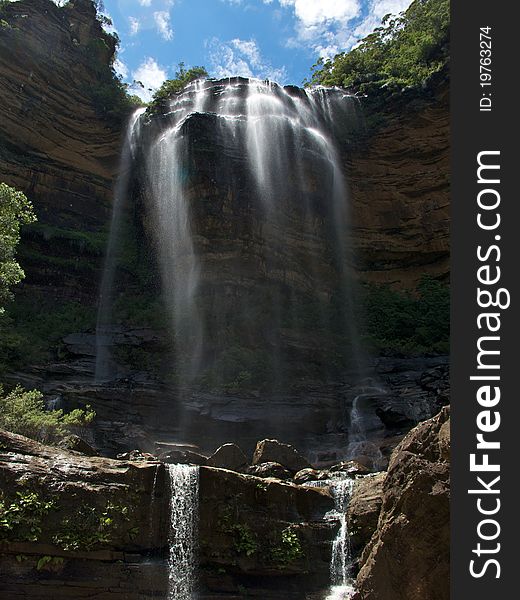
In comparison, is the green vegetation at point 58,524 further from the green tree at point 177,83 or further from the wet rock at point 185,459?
the green tree at point 177,83

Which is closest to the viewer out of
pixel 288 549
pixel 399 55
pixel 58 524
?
pixel 58 524

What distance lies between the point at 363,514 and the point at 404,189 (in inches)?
871

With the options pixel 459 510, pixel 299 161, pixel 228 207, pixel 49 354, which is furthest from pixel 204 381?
pixel 459 510

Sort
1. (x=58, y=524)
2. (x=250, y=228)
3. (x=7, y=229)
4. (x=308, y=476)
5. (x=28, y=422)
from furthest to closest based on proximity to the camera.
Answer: (x=250, y=228)
(x=7, y=229)
(x=308, y=476)
(x=28, y=422)
(x=58, y=524)

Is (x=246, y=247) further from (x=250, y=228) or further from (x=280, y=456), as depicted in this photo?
(x=280, y=456)

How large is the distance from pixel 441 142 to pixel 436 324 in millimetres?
10307

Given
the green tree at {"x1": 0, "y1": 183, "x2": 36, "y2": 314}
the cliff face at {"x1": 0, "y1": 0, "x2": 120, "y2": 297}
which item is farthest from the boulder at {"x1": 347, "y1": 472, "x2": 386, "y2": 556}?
the cliff face at {"x1": 0, "y1": 0, "x2": 120, "y2": 297}

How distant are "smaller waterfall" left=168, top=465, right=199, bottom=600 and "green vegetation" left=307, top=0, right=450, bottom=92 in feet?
87.4

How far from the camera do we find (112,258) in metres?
27.1

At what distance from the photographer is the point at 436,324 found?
2492cm

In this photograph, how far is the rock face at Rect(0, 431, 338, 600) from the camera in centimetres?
858

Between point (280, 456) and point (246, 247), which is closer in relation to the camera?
point (280, 456)

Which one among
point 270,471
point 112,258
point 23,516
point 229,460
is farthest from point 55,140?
point 23,516

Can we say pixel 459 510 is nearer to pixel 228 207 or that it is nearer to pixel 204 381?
pixel 204 381
